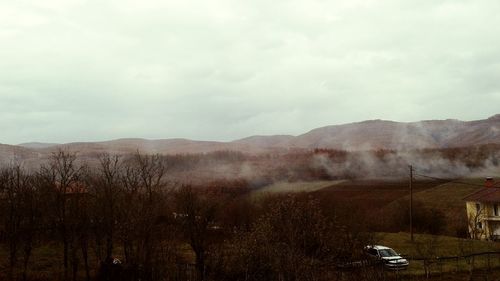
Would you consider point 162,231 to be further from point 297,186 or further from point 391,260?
point 297,186

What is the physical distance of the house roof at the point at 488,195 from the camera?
2477 inches

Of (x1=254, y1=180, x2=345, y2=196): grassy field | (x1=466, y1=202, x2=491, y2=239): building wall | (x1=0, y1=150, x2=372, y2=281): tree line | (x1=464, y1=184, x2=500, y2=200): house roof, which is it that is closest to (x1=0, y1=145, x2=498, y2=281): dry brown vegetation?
(x1=0, y1=150, x2=372, y2=281): tree line

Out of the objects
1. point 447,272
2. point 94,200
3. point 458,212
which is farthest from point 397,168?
point 94,200

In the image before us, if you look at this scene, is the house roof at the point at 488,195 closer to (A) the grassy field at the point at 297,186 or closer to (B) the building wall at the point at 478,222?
(B) the building wall at the point at 478,222

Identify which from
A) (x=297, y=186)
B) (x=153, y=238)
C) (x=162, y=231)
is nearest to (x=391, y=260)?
(x=162, y=231)

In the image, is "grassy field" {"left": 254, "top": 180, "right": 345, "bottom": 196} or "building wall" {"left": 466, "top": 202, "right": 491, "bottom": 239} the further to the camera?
"grassy field" {"left": 254, "top": 180, "right": 345, "bottom": 196}

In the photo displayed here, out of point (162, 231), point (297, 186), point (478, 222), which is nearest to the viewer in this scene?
point (162, 231)

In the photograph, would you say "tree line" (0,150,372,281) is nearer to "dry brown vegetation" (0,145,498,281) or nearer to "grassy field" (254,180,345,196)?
"dry brown vegetation" (0,145,498,281)

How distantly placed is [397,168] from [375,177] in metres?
6.07

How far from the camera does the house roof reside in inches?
2477

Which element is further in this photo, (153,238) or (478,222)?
(478,222)

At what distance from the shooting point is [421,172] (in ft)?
318

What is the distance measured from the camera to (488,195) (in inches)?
2542

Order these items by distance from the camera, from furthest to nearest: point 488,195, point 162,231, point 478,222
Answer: point 488,195 → point 478,222 → point 162,231
